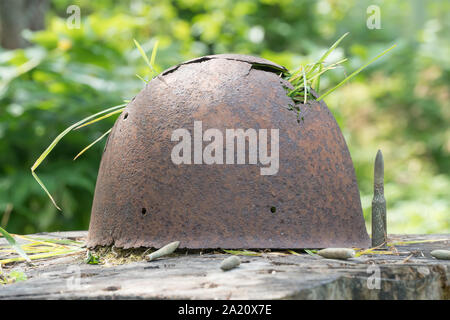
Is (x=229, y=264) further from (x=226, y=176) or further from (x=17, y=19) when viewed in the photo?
(x=17, y=19)

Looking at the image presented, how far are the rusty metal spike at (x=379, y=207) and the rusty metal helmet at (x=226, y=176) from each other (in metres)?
0.07

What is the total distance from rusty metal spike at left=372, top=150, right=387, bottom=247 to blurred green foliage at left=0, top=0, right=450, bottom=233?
282cm

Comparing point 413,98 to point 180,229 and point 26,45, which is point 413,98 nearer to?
point 26,45

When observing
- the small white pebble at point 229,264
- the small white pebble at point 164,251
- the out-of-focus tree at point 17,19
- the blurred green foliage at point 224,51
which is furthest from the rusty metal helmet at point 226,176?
the out-of-focus tree at point 17,19

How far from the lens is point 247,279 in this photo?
1521 millimetres

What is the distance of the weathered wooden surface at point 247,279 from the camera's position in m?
1.42

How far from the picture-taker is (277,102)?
2.11 m

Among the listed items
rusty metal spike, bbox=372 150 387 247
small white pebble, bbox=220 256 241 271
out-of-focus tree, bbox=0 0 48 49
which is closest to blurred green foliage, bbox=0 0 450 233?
out-of-focus tree, bbox=0 0 48 49

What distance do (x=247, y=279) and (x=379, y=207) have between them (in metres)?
0.88

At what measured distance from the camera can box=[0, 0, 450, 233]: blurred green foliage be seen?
195 inches

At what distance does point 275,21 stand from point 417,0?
15.9 ft

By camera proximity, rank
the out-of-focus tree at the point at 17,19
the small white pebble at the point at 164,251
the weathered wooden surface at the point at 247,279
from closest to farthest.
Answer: the weathered wooden surface at the point at 247,279
the small white pebble at the point at 164,251
the out-of-focus tree at the point at 17,19

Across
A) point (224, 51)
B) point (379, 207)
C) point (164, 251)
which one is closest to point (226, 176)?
point (164, 251)

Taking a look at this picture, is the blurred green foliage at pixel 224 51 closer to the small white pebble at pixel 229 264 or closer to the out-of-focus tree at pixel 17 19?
the out-of-focus tree at pixel 17 19
